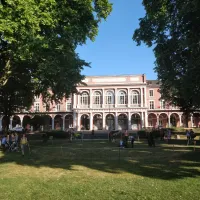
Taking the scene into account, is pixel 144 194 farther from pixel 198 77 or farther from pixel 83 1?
pixel 83 1

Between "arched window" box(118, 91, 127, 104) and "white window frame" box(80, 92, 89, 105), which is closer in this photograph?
"arched window" box(118, 91, 127, 104)

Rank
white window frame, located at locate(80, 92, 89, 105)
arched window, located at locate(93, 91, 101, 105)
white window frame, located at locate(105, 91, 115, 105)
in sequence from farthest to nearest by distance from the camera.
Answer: white window frame, located at locate(80, 92, 89, 105)
arched window, located at locate(93, 91, 101, 105)
white window frame, located at locate(105, 91, 115, 105)

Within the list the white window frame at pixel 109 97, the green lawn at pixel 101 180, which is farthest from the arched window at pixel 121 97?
the green lawn at pixel 101 180

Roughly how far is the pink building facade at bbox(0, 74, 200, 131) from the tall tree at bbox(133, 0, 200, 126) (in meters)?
46.9

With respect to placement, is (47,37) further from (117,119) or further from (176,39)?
(117,119)

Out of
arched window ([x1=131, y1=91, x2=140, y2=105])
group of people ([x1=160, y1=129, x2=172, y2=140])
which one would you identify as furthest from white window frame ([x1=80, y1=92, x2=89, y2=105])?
group of people ([x1=160, y1=129, x2=172, y2=140])

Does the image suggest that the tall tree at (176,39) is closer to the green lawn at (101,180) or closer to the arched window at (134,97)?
the green lawn at (101,180)

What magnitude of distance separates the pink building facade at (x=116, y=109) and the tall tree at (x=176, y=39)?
154 feet

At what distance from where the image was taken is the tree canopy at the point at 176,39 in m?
11.7

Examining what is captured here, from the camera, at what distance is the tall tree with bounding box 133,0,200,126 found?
38.4ft

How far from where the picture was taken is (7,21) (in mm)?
12570

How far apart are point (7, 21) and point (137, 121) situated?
52.0 metres

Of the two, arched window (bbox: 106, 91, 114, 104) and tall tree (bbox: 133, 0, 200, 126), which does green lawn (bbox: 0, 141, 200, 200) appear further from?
arched window (bbox: 106, 91, 114, 104)

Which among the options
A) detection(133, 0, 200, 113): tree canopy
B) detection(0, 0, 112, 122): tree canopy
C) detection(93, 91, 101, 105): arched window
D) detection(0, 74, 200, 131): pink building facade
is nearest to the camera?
detection(133, 0, 200, 113): tree canopy
